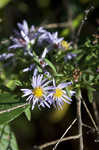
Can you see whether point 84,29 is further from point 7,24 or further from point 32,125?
point 32,125

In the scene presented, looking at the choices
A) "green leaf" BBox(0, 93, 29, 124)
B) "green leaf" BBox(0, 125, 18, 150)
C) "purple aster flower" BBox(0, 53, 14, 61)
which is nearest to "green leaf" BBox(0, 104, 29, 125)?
"green leaf" BBox(0, 93, 29, 124)

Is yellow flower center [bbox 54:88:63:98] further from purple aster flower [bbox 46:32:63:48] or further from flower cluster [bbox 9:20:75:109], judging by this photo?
purple aster flower [bbox 46:32:63:48]

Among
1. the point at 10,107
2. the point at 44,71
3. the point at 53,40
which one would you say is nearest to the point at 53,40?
the point at 53,40

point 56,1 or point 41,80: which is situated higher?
point 56,1

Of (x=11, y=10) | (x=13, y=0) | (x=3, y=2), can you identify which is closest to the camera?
(x=3, y=2)

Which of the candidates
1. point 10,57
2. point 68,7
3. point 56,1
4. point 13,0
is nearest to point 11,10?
point 13,0

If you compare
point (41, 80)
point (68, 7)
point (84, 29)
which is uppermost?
point (68, 7)

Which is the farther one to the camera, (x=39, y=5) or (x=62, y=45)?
(x=39, y=5)
